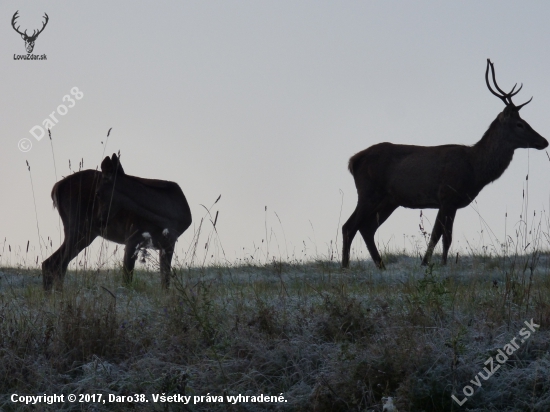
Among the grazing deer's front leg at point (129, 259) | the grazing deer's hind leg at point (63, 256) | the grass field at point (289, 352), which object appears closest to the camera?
the grass field at point (289, 352)

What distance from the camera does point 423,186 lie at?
41.2ft

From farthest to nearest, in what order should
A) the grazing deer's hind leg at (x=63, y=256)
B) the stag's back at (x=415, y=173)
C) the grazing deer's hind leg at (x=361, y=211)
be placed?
1. the grazing deer's hind leg at (x=361, y=211)
2. the stag's back at (x=415, y=173)
3. the grazing deer's hind leg at (x=63, y=256)

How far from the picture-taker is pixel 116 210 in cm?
1002

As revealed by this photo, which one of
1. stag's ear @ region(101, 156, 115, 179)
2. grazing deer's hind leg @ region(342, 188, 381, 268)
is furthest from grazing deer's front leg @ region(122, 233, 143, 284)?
grazing deer's hind leg @ region(342, 188, 381, 268)

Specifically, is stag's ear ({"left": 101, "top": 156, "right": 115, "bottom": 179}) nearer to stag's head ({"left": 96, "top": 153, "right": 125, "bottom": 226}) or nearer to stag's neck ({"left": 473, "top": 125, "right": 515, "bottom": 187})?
stag's head ({"left": 96, "top": 153, "right": 125, "bottom": 226})

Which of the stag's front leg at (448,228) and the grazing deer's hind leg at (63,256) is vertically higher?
the stag's front leg at (448,228)

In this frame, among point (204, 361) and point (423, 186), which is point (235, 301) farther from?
point (423, 186)

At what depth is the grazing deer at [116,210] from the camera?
9.94 metres

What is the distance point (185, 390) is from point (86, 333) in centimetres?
101

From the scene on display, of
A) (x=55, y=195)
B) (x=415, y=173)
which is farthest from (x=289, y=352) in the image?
(x=415, y=173)

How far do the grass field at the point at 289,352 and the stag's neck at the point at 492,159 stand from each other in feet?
22.3

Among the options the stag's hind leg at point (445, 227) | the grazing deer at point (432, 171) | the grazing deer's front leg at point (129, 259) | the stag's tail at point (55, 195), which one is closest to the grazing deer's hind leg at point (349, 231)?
the grazing deer at point (432, 171)

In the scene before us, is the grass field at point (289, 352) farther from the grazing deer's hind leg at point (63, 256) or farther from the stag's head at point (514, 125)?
the stag's head at point (514, 125)

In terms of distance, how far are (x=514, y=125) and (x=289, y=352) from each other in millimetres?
8756
